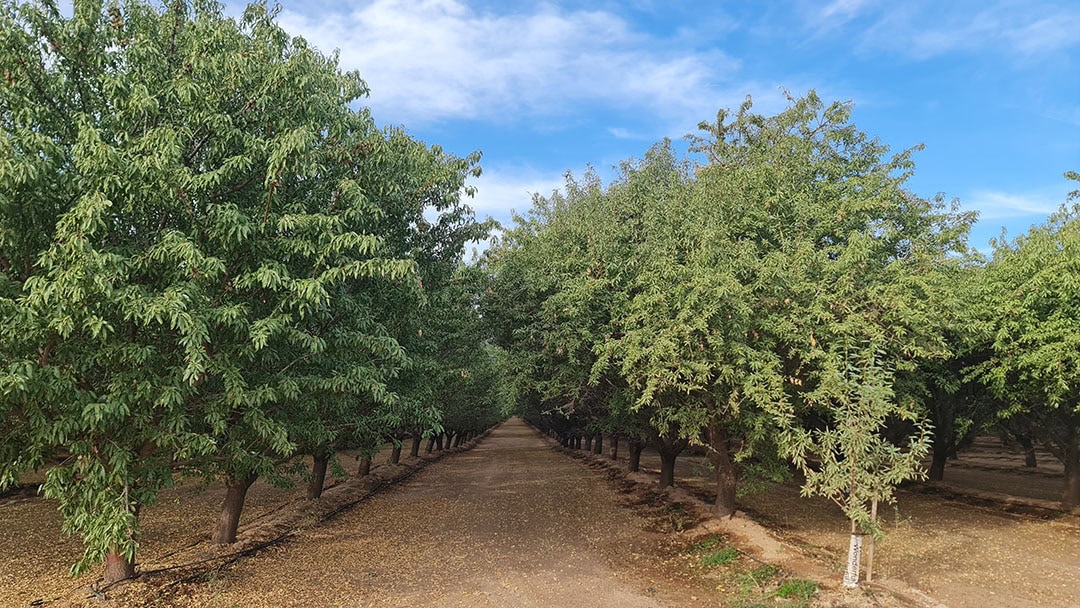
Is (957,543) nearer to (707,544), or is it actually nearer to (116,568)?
(707,544)

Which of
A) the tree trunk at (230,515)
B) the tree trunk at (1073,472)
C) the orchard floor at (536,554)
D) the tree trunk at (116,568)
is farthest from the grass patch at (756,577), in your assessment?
the tree trunk at (1073,472)

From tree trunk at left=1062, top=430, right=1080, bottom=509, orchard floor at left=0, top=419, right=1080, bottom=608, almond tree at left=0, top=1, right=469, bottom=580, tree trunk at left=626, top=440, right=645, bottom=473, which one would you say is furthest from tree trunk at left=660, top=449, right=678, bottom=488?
almond tree at left=0, top=1, right=469, bottom=580

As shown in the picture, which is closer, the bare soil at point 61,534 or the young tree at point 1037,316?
the bare soil at point 61,534

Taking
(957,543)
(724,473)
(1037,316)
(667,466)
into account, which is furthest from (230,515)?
(1037,316)

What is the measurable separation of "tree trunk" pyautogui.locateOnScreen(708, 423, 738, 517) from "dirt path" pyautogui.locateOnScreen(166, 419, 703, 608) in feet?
9.15

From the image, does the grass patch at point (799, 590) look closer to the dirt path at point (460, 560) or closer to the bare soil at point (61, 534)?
the dirt path at point (460, 560)

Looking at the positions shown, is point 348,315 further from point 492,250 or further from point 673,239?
point 492,250

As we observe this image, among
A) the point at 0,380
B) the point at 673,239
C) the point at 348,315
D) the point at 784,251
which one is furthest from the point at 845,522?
the point at 0,380

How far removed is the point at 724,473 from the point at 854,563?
794cm

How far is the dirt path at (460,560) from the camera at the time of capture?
12.1 m

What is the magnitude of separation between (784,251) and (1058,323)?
28.5ft

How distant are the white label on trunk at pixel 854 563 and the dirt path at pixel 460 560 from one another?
10.3 ft

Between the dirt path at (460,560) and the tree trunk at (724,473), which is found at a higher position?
the tree trunk at (724,473)

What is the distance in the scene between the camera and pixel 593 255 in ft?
66.8
